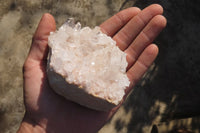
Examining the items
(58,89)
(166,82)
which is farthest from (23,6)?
(166,82)

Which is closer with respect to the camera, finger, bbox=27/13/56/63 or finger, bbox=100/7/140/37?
finger, bbox=27/13/56/63

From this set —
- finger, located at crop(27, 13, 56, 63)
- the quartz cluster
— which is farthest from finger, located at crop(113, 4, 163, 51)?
finger, located at crop(27, 13, 56, 63)

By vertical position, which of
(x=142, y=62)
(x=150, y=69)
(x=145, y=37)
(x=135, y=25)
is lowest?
(x=150, y=69)

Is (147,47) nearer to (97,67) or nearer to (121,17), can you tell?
(121,17)

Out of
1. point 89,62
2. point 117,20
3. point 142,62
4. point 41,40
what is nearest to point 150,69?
point 142,62

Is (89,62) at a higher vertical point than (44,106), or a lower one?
higher

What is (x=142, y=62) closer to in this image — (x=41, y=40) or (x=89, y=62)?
(x=89, y=62)

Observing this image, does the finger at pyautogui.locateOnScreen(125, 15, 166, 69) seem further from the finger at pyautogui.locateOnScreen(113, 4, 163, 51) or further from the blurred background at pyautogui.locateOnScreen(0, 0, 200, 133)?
the blurred background at pyautogui.locateOnScreen(0, 0, 200, 133)
